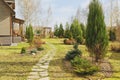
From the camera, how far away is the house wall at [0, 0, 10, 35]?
24.9 metres

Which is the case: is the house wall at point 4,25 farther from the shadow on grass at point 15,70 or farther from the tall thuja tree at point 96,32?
the tall thuja tree at point 96,32

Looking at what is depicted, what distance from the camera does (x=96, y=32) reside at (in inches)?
509

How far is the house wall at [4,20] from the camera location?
24.9 metres

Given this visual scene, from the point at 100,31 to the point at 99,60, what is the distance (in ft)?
5.26

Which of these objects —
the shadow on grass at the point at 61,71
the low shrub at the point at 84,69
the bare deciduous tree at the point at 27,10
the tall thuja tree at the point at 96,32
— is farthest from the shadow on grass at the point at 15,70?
the bare deciduous tree at the point at 27,10

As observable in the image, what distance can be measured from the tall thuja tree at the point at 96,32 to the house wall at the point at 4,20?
44.5ft

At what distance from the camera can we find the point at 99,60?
1331 centimetres

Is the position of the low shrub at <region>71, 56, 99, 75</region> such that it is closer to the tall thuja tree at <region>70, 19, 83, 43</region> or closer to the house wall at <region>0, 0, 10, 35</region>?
the house wall at <region>0, 0, 10, 35</region>

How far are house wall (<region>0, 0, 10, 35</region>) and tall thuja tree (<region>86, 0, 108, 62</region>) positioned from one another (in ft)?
44.5

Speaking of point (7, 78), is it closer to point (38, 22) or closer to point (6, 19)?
point (6, 19)

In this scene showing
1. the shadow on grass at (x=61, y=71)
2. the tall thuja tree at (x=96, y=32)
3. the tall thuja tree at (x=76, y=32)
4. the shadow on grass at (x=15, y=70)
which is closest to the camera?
the shadow on grass at (x=61, y=71)

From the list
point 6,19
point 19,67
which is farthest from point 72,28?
point 19,67

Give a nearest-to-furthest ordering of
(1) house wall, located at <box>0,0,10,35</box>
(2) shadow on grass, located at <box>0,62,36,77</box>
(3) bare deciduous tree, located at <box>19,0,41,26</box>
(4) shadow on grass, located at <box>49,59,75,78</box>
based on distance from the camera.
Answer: (4) shadow on grass, located at <box>49,59,75,78</box> → (2) shadow on grass, located at <box>0,62,36,77</box> → (1) house wall, located at <box>0,0,10,35</box> → (3) bare deciduous tree, located at <box>19,0,41,26</box>

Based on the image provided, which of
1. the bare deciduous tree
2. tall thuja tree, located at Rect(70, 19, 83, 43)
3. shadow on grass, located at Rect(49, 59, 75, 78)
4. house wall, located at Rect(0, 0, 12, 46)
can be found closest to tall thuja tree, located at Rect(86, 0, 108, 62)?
shadow on grass, located at Rect(49, 59, 75, 78)
